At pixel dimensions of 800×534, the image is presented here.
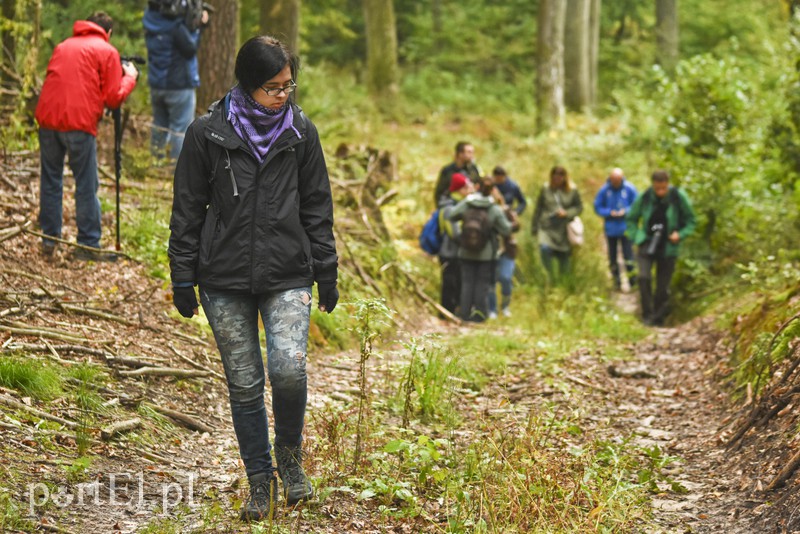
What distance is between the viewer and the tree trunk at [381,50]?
24250mm

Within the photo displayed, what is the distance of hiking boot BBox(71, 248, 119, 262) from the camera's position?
858cm

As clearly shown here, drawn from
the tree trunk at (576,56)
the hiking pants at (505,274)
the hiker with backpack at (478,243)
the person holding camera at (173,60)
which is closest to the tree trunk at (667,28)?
the tree trunk at (576,56)

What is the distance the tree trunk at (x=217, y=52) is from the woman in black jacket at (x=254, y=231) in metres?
7.10

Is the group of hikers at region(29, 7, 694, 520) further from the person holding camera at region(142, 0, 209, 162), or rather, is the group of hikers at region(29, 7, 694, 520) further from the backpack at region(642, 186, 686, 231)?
the backpack at region(642, 186, 686, 231)

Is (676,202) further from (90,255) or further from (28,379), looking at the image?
(28,379)

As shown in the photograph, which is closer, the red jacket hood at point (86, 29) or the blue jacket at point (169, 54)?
the red jacket hood at point (86, 29)

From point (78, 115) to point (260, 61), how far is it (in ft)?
→ 14.0

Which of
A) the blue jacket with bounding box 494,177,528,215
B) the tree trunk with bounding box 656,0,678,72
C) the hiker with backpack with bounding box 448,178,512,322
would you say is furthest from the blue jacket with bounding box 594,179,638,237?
the tree trunk with bounding box 656,0,678,72

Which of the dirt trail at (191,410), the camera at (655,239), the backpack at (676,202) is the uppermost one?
the backpack at (676,202)

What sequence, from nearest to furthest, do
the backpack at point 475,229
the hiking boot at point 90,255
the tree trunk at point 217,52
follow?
the hiking boot at point 90,255, the tree trunk at point 217,52, the backpack at point 475,229

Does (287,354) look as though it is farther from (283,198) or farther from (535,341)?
(535,341)

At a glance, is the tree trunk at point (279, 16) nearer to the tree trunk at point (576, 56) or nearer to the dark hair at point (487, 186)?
the dark hair at point (487, 186)

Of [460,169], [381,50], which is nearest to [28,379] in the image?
[460,169]

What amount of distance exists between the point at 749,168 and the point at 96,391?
10.4 meters
